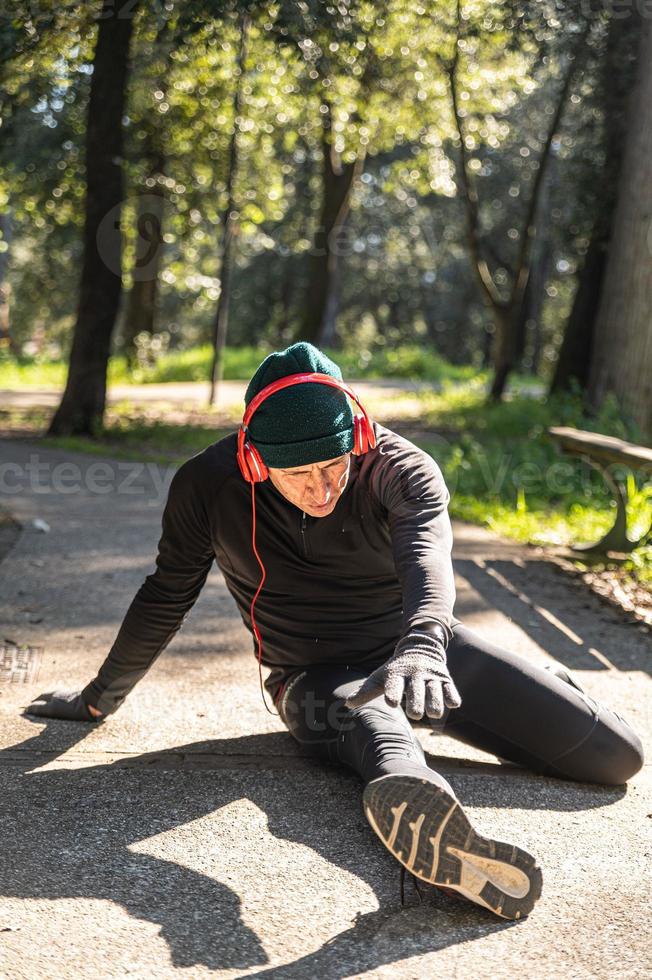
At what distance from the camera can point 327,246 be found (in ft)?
71.1

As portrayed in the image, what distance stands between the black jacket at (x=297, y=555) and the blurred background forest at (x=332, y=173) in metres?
4.11

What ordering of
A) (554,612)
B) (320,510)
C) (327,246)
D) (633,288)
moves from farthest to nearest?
1. (327,246)
2. (633,288)
3. (554,612)
4. (320,510)

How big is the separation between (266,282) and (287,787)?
130ft

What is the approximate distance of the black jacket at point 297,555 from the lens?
10.8ft

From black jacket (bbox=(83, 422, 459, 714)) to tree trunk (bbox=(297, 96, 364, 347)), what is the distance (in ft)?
60.9

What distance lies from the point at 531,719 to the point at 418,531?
828 mm

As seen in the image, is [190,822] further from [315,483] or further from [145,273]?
[145,273]

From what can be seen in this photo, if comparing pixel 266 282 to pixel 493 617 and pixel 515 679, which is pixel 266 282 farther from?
pixel 515 679

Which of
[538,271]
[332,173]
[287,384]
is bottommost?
[287,384]

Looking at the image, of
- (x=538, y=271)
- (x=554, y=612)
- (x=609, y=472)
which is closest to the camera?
(x=554, y=612)

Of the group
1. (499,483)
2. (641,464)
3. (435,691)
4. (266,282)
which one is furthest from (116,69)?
(266,282)

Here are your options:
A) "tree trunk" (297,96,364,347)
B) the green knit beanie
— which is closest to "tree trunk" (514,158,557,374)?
"tree trunk" (297,96,364,347)

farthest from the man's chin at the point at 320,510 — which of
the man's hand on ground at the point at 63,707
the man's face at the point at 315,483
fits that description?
the man's hand on ground at the point at 63,707

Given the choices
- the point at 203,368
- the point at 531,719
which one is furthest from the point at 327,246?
the point at 531,719
